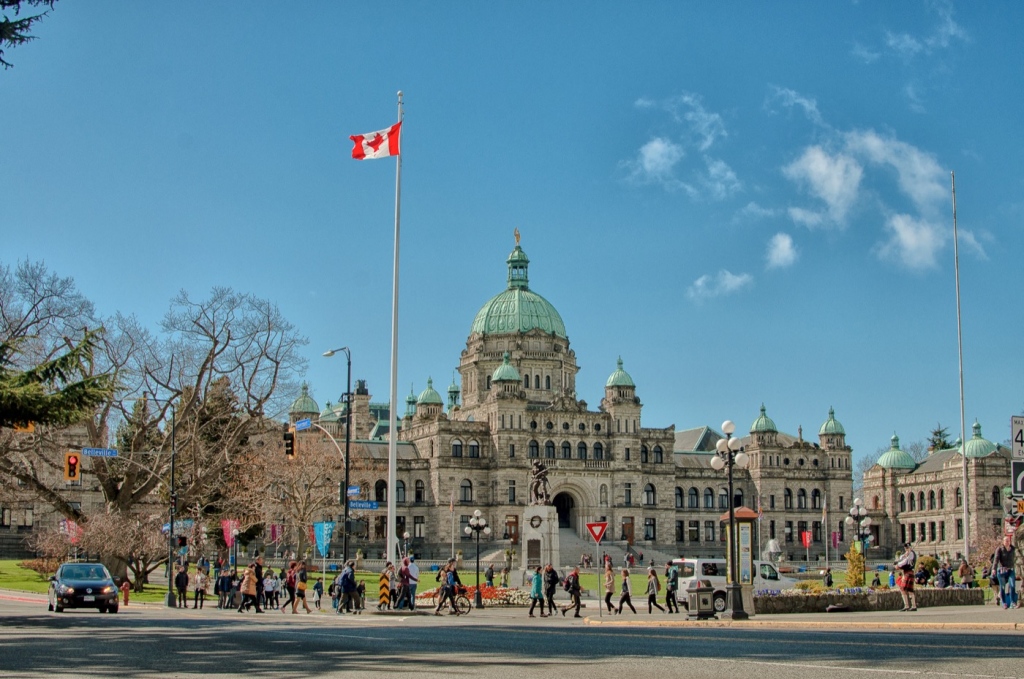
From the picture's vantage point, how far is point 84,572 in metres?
37.1

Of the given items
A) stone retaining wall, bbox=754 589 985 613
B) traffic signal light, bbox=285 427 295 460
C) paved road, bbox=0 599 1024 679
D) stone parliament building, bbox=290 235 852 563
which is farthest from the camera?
stone parliament building, bbox=290 235 852 563

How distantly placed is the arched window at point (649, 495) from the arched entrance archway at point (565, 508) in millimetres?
7436

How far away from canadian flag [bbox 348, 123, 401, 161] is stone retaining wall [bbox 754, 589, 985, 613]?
18951 millimetres

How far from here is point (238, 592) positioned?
45.0 m

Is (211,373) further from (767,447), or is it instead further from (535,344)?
(767,447)

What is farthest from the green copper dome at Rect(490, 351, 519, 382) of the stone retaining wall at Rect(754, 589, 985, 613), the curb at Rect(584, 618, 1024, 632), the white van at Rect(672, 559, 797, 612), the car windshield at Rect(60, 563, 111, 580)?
the curb at Rect(584, 618, 1024, 632)

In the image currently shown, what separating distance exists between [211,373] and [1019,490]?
4155 centimetres

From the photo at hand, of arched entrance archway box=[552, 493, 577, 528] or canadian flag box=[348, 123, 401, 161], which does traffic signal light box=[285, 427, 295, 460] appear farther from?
arched entrance archway box=[552, 493, 577, 528]

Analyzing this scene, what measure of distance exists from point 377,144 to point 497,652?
25.8 meters

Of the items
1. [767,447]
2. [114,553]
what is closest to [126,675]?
[114,553]

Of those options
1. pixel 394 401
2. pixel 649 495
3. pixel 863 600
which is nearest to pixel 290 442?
pixel 394 401

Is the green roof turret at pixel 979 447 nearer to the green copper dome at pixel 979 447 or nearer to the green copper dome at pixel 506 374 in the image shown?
the green copper dome at pixel 979 447

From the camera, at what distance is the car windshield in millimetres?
36625

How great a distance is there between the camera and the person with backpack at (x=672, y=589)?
130ft
